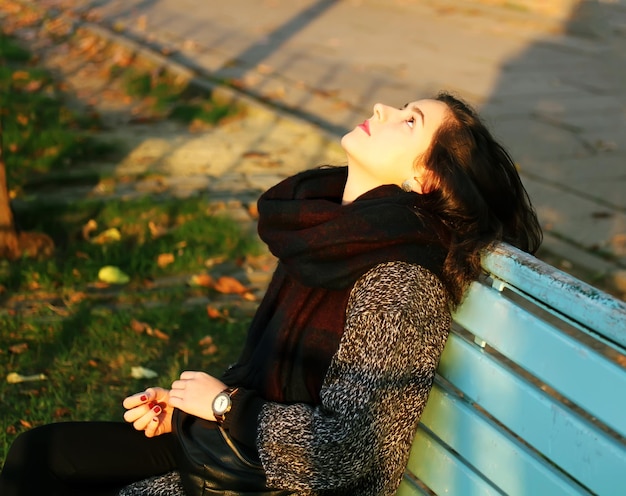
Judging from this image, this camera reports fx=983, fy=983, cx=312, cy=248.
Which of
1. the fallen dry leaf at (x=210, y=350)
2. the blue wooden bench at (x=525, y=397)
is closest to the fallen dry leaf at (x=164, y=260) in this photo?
the fallen dry leaf at (x=210, y=350)

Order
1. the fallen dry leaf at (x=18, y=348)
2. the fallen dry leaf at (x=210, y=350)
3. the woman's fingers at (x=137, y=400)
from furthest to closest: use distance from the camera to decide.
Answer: the fallen dry leaf at (x=210, y=350) < the fallen dry leaf at (x=18, y=348) < the woman's fingers at (x=137, y=400)

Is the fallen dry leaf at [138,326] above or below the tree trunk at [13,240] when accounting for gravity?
above

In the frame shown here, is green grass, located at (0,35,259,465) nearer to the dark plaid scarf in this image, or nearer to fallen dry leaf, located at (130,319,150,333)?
fallen dry leaf, located at (130,319,150,333)

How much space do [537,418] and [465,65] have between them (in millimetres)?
8537

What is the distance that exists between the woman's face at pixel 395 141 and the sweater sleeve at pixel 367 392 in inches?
12.8

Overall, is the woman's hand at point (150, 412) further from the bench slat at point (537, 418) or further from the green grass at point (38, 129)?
the green grass at point (38, 129)

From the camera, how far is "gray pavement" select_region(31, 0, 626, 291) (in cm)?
631

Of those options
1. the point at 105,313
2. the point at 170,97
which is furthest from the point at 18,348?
the point at 170,97

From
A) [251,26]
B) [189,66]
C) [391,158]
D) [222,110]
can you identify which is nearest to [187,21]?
[251,26]

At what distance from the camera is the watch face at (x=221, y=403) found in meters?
2.23

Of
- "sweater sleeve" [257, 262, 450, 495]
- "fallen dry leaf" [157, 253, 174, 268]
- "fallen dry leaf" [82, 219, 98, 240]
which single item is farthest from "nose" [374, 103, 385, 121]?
"fallen dry leaf" [82, 219, 98, 240]

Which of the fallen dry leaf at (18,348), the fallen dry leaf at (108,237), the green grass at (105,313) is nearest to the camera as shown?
the green grass at (105,313)

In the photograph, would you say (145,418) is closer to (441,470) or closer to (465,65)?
(441,470)

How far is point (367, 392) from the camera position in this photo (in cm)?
206
